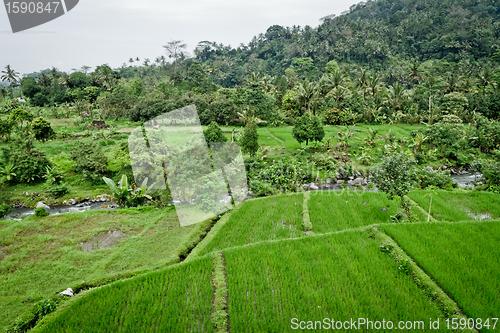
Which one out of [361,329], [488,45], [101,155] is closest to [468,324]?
[361,329]

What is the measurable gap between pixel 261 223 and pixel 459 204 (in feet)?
19.2

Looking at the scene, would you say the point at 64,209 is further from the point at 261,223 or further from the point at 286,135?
the point at 286,135

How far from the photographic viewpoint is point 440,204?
325 inches

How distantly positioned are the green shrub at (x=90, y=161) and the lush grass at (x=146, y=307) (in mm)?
9744

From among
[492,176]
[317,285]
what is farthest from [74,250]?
[492,176]

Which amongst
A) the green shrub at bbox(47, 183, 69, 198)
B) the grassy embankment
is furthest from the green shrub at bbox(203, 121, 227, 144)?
the grassy embankment

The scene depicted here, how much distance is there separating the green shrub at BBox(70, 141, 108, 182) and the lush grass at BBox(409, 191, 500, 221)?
12979 millimetres

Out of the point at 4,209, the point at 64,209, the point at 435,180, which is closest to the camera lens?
the point at 4,209

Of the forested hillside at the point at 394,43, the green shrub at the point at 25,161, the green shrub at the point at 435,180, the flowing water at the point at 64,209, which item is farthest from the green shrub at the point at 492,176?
the forested hillside at the point at 394,43

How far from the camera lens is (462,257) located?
5.14m

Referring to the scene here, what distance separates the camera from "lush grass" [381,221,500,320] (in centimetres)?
425

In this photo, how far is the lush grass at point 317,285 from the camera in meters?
4.22

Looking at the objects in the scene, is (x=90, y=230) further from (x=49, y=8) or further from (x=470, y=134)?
(x=470, y=134)

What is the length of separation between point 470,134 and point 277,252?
1712 centimetres
